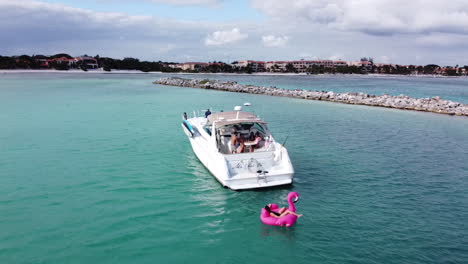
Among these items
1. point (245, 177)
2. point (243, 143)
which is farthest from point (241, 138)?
point (245, 177)

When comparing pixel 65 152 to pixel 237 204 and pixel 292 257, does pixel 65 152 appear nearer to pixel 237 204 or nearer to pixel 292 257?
pixel 237 204

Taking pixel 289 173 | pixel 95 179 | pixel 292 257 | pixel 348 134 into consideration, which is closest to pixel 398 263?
pixel 292 257

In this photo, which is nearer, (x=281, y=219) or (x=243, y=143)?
(x=281, y=219)

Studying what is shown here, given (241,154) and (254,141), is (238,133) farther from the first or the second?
(241,154)

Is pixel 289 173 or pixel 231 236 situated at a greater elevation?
pixel 289 173

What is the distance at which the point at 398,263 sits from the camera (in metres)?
8.73

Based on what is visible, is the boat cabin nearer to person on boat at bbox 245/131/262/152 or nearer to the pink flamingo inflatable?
person on boat at bbox 245/131/262/152

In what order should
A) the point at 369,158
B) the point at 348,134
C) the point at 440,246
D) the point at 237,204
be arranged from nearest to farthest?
the point at 440,246 → the point at 237,204 → the point at 369,158 → the point at 348,134

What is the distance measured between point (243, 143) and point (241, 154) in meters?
1.32

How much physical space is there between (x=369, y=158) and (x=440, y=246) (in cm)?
922

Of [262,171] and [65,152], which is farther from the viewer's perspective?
[65,152]

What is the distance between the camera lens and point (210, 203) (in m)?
12.3

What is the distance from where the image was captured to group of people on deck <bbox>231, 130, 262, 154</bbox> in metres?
14.7

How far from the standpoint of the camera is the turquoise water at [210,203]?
921cm
